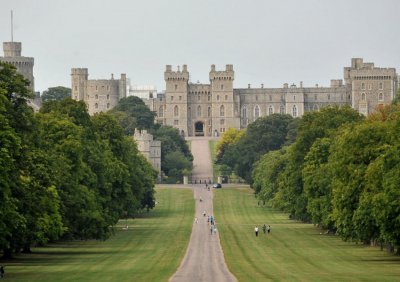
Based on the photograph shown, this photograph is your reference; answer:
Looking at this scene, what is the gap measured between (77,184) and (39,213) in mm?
14146

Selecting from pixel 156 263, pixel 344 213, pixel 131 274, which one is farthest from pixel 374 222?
pixel 131 274

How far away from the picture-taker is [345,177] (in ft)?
221

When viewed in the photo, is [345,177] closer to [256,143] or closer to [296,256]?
[296,256]

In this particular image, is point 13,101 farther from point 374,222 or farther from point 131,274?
point 374,222

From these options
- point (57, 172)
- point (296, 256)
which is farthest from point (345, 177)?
point (57, 172)

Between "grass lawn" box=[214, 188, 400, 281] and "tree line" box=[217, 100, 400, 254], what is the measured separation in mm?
946

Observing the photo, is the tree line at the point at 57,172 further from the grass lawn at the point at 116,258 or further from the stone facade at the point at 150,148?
the stone facade at the point at 150,148

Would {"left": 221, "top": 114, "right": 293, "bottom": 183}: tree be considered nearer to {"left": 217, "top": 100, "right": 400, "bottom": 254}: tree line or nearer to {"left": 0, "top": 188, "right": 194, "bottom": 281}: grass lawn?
{"left": 217, "top": 100, "right": 400, "bottom": 254}: tree line

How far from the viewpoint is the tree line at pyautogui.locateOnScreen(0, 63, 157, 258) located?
2058 inches

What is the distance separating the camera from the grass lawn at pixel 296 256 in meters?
51.4

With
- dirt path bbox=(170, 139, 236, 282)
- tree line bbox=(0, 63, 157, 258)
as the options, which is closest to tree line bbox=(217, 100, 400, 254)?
dirt path bbox=(170, 139, 236, 282)

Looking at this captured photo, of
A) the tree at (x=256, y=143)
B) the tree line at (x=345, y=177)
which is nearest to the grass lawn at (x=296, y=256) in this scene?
the tree line at (x=345, y=177)

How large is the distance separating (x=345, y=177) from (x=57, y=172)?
13.1 meters

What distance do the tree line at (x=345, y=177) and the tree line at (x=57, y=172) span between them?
1092 centimetres
